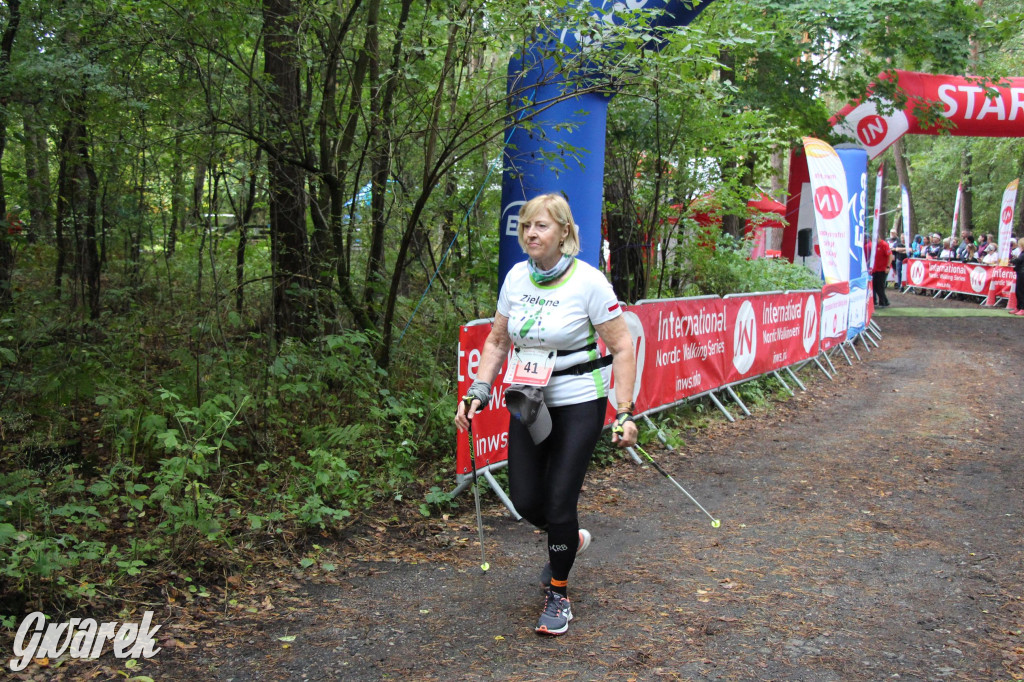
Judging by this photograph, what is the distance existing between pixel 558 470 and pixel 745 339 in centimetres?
716

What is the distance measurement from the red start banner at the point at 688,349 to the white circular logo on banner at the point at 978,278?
56.0 feet

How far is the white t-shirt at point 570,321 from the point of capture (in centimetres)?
403

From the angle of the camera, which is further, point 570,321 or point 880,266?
point 880,266

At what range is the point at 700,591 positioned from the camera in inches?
187

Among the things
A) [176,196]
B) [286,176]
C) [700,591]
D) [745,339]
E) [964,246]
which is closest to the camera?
[700,591]

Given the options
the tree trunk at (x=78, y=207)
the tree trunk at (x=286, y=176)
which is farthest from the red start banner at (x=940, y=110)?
the tree trunk at (x=78, y=207)

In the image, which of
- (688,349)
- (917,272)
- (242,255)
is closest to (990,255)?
(917,272)

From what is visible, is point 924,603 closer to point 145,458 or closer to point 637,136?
point 145,458

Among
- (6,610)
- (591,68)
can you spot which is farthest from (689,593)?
(591,68)

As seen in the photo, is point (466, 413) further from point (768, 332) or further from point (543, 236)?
point (768, 332)

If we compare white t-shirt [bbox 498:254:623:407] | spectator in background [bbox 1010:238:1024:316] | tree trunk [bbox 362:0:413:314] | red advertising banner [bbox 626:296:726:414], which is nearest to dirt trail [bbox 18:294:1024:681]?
red advertising banner [bbox 626:296:726:414]

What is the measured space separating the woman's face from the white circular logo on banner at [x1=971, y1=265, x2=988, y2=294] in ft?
86.6

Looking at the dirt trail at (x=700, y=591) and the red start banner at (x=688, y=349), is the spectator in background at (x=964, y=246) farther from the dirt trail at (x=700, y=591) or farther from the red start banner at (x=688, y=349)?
A: the dirt trail at (x=700, y=591)

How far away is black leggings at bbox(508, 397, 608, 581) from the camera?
4035 mm
